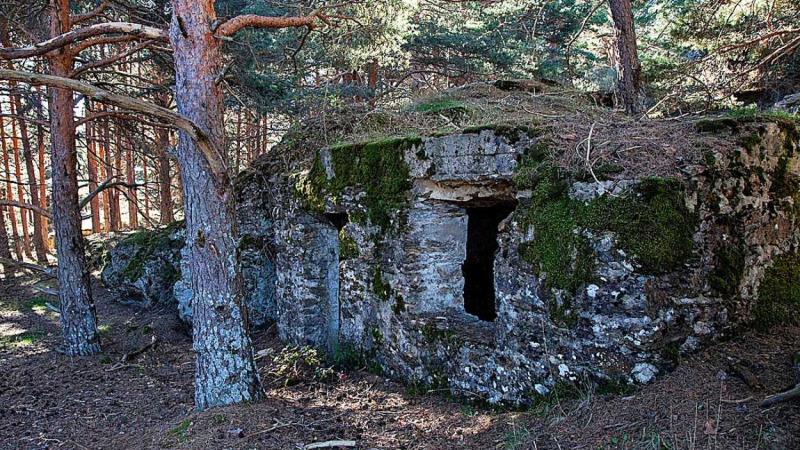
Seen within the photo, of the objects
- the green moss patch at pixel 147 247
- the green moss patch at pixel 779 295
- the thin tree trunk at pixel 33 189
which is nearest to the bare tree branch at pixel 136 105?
the green moss patch at pixel 779 295

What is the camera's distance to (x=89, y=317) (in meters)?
7.75

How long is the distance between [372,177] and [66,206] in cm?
478

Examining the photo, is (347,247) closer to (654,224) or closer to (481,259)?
(481,259)

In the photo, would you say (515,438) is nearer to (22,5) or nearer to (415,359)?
(415,359)

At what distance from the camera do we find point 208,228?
4941 mm

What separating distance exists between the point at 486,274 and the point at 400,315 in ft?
5.33

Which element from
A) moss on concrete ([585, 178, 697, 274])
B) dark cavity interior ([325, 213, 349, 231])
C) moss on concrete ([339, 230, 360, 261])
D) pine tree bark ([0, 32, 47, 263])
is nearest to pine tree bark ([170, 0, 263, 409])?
moss on concrete ([339, 230, 360, 261])

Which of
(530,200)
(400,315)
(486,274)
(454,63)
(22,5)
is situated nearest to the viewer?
(530,200)

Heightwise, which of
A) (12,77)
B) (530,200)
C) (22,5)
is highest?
(22,5)

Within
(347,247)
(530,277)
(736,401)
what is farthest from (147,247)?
(736,401)

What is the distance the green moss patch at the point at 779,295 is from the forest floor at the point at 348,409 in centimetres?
16

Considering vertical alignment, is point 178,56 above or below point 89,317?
above

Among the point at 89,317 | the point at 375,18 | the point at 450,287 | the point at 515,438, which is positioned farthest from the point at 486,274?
the point at 89,317

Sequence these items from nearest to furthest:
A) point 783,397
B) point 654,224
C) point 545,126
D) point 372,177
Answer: point 783,397
point 654,224
point 545,126
point 372,177
